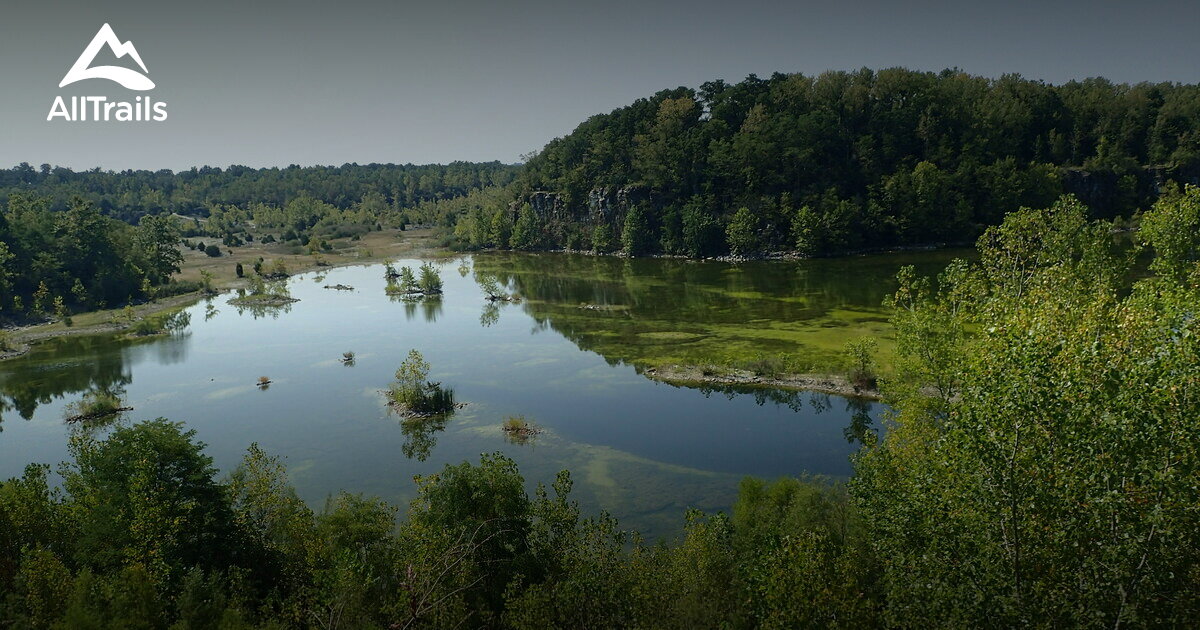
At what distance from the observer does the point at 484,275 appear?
11881 centimetres

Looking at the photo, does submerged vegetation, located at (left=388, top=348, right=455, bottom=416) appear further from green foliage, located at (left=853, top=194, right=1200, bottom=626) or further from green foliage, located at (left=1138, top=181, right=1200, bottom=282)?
green foliage, located at (left=1138, top=181, right=1200, bottom=282)

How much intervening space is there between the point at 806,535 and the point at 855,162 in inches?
4947

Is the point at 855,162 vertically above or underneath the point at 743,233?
above

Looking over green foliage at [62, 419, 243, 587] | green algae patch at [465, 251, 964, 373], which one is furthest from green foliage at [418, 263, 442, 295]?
green foliage at [62, 419, 243, 587]

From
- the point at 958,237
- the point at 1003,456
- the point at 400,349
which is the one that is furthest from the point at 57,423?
the point at 958,237

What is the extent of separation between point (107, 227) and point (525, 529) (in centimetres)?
10898

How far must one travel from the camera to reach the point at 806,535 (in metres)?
19.9

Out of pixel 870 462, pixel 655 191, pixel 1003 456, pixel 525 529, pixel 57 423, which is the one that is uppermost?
pixel 655 191

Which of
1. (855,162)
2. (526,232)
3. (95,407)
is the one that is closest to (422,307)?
(95,407)

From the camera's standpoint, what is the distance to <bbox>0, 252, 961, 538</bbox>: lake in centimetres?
3975

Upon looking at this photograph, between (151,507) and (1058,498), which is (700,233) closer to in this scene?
(151,507)

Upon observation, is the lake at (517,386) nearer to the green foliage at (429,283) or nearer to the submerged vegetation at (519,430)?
the submerged vegetation at (519,430)

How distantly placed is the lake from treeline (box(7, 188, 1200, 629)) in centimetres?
1131

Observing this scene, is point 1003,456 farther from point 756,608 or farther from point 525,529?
point 525,529
